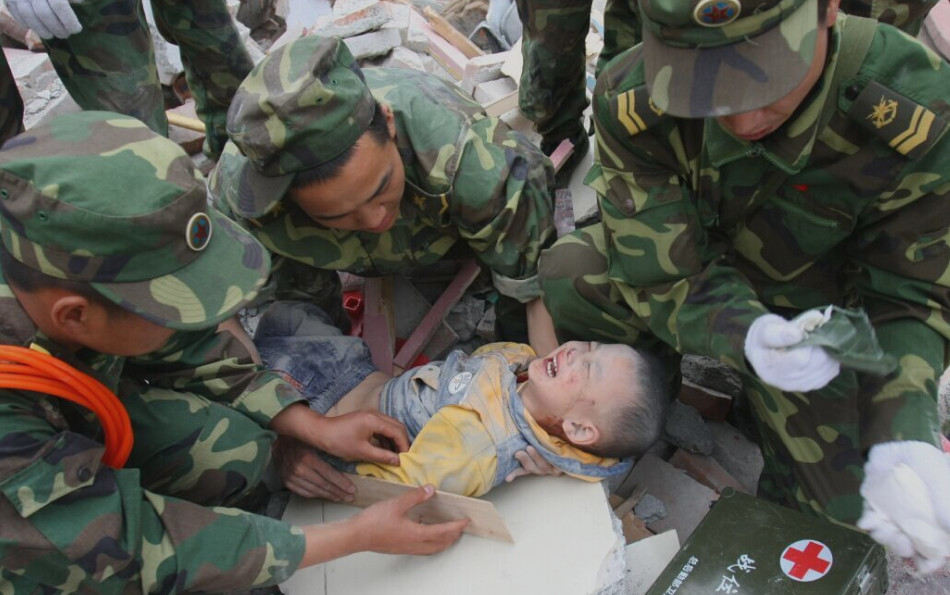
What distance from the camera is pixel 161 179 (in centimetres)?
169

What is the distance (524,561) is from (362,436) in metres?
0.64

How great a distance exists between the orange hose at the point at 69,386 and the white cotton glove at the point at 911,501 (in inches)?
71.6

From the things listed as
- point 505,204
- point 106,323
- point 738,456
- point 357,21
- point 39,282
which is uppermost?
point 39,282

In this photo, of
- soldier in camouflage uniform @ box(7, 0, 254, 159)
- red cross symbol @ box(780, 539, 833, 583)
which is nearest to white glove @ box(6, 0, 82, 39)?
soldier in camouflage uniform @ box(7, 0, 254, 159)

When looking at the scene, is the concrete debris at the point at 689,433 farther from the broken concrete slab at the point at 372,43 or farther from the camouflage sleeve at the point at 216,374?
the broken concrete slab at the point at 372,43

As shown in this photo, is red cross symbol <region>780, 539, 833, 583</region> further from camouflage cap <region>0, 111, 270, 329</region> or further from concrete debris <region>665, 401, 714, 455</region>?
camouflage cap <region>0, 111, 270, 329</region>

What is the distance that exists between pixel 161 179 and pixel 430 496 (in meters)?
1.20

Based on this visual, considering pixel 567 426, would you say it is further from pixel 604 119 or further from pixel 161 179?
pixel 161 179

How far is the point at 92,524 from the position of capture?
176 centimetres

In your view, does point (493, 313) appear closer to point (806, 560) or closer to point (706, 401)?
point (706, 401)

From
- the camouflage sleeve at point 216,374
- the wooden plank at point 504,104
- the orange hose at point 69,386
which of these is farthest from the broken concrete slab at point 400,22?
the orange hose at point 69,386

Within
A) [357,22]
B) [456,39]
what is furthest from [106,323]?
[456,39]

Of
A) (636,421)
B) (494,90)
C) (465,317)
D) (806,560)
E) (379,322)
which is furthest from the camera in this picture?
(494,90)

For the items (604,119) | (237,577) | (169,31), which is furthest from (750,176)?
(169,31)
